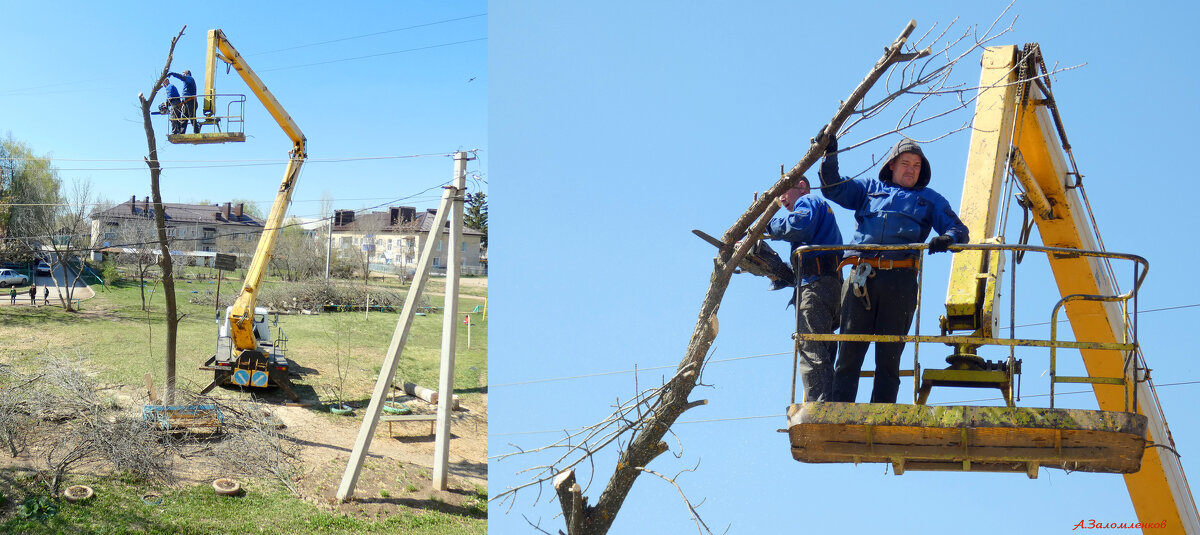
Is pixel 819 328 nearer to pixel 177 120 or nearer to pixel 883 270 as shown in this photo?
pixel 883 270

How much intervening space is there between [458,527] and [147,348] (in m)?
9.62

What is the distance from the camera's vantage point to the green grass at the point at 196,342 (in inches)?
698

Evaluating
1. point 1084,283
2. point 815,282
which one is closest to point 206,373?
point 1084,283

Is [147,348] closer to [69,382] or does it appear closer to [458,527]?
[69,382]

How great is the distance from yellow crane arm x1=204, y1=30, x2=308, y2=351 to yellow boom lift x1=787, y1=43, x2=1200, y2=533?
13026mm

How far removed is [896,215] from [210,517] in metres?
10.0

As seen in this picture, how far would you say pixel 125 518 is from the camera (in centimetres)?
1112

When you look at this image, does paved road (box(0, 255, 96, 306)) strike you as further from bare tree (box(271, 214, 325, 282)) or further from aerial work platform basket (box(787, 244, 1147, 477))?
aerial work platform basket (box(787, 244, 1147, 477))

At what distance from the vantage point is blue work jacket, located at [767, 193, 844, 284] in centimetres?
468

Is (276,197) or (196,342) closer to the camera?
(276,197)

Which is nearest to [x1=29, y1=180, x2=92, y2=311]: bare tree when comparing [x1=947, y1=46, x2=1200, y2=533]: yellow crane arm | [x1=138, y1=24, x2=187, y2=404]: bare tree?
[x1=138, y1=24, x2=187, y2=404]: bare tree

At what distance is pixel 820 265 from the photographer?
186 inches

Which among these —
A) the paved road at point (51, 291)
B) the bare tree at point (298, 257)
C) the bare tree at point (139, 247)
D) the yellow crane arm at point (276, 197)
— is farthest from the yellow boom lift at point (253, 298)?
the bare tree at point (298, 257)

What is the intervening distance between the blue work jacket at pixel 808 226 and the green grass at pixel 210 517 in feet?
29.7
